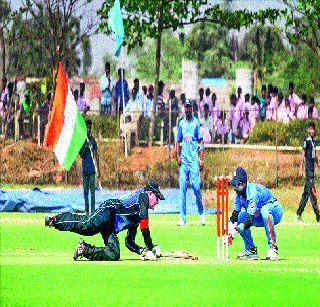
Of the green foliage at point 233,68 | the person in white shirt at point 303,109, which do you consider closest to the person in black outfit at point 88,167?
the person in white shirt at point 303,109

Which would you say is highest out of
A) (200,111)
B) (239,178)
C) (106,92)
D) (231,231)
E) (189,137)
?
(106,92)

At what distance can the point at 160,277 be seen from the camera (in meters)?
21.6

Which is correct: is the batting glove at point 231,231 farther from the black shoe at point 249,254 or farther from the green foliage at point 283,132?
the green foliage at point 283,132

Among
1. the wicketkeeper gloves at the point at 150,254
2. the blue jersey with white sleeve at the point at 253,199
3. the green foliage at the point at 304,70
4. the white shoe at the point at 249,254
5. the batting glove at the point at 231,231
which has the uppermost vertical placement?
the green foliage at the point at 304,70

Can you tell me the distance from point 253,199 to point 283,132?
81.7 ft

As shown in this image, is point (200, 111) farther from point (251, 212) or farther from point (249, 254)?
point (251, 212)

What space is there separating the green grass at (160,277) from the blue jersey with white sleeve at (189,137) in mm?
4769

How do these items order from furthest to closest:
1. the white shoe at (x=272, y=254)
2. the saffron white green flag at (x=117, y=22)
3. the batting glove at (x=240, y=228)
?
the saffron white green flag at (x=117, y=22) < the white shoe at (x=272, y=254) < the batting glove at (x=240, y=228)

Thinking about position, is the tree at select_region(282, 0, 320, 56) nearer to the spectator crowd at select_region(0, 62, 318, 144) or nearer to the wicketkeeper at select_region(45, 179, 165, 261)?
the spectator crowd at select_region(0, 62, 318, 144)

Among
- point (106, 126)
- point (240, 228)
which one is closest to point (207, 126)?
point (106, 126)

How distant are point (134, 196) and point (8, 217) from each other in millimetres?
13379

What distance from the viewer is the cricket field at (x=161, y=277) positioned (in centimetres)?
1892

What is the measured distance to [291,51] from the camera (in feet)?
243

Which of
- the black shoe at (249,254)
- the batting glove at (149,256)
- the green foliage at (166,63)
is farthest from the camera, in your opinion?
the green foliage at (166,63)
